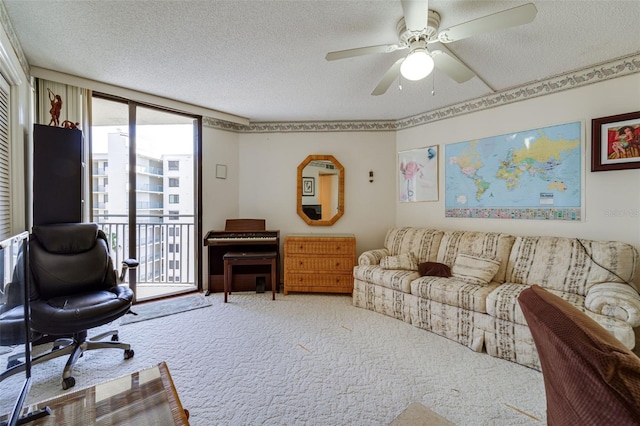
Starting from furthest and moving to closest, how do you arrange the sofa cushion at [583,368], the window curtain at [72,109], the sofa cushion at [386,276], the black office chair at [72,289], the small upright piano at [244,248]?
the small upright piano at [244,248] → the sofa cushion at [386,276] → the window curtain at [72,109] → the black office chair at [72,289] → the sofa cushion at [583,368]

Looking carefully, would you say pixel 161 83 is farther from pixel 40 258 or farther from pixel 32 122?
pixel 40 258

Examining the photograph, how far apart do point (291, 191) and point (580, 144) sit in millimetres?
3396

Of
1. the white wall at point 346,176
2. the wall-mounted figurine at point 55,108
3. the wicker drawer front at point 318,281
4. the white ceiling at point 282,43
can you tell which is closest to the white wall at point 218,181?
the white wall at point 346,176

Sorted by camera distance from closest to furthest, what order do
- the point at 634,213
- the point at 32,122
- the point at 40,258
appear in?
the point at 40,258
the point at 634,213
the point at 32,122

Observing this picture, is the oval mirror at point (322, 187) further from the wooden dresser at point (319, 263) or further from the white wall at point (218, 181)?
the white wall at point (218, 181)

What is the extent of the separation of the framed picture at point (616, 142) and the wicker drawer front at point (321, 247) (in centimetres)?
260

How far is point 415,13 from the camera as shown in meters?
1.48

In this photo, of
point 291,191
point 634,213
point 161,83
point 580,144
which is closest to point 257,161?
point 291,191

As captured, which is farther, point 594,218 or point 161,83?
point 161,83

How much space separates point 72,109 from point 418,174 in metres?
4.11

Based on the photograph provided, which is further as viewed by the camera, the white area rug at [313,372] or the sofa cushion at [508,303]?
the sofa cushion at [508,303]

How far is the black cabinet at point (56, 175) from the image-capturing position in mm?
2246

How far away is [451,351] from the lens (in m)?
2.31

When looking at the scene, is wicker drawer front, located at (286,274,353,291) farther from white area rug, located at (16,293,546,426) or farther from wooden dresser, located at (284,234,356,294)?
white area rug, located at (16,293,546,426)
